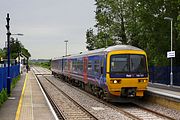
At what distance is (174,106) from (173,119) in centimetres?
273

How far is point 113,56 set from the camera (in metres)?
19.5

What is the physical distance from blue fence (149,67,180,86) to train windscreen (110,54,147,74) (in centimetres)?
1557

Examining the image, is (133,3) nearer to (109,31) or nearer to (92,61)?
(109,31)

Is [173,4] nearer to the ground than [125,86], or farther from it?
farther from it

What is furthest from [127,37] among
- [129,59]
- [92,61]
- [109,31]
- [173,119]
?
[173,119]

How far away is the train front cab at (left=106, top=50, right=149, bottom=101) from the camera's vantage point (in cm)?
A: 1916

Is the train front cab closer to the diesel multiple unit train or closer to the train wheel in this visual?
the diesel multiple unit train

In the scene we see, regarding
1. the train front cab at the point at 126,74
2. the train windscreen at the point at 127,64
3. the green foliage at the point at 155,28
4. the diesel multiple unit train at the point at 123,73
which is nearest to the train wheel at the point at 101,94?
the diesel multiple unit train at the point at 123,73

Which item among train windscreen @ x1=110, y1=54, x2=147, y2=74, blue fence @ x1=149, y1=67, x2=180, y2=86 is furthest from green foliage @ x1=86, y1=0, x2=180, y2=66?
train windscreen @ x1=110, y1=54, x2=147, y2=74

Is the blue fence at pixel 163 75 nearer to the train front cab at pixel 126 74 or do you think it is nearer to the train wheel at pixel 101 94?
the train wheel at pixel 101 94

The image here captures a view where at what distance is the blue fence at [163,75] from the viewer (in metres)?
35.0

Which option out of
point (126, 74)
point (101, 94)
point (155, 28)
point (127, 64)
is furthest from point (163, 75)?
point (126, 74)

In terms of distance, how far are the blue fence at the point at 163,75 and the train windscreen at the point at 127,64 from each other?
51.1 feet

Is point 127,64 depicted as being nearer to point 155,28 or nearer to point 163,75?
point 163,75
